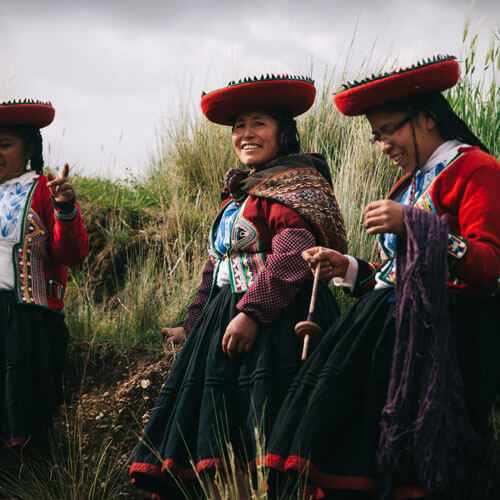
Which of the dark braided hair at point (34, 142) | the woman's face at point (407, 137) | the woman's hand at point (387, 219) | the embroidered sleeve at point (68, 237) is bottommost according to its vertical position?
the woman's hand at point (387, 219)

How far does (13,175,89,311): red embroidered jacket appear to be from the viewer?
3.78 m

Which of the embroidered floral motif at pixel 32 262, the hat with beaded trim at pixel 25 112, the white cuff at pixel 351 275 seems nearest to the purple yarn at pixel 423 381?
the white cuff at pixel 351 275

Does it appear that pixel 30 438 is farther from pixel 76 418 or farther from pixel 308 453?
pixel 308 453

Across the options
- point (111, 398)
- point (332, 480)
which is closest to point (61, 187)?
point (111, 398)

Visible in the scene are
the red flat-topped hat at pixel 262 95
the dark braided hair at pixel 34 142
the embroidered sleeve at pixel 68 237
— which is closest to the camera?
the red flat-topped hat at pixel 262 95

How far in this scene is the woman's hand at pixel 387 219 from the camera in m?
2.39

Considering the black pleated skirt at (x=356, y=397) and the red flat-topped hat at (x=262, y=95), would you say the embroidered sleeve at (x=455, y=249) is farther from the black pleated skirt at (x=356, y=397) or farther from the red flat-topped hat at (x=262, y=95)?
the red flat-topped hat at (x=262, y=95)

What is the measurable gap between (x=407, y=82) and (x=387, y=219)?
65cm

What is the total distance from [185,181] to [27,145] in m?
3.13

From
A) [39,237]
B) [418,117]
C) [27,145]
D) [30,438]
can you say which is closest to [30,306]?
[39,237]

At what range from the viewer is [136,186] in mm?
7543

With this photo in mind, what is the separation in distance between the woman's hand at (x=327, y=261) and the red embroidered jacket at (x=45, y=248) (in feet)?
5.14

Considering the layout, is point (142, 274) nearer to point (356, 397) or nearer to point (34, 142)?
point (34, 142)

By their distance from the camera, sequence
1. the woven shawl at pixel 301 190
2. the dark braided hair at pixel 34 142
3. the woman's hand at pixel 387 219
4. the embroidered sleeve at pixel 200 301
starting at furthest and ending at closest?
the dark braided hair at pixel 34 142 < the embroidered sleeve at pixel 200 301 < the woven shawl at pixel 301 190 < the woman's hand at pixel 387 219
